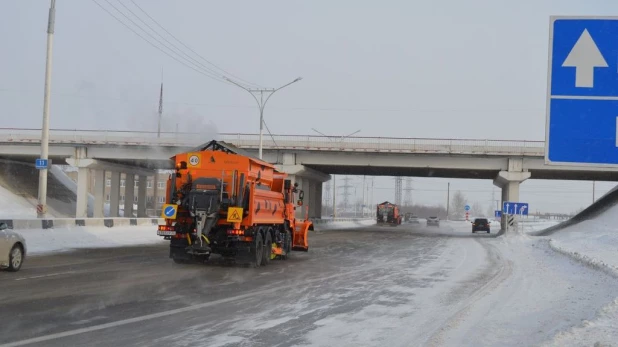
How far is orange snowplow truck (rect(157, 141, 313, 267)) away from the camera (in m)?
17.5

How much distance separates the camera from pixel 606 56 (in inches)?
269

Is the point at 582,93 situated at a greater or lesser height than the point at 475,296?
greater

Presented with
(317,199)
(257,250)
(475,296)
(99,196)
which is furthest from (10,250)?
(317,199)

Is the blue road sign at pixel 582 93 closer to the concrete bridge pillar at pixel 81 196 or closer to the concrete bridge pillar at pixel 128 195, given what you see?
the concrete bridge pillar at pixel 81 196

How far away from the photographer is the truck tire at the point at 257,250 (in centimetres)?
1808

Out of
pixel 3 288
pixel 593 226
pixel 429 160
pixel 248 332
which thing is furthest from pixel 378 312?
pixel 429 160

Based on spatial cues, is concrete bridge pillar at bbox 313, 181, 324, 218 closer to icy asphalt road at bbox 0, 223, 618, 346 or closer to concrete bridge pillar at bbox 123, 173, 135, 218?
concrete bridge pillar at bbox 123, 173, 135, 218

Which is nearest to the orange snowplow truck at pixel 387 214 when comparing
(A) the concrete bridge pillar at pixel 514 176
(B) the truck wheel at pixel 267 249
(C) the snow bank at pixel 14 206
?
(A) the concrete bridge pillar at pixel 514 176

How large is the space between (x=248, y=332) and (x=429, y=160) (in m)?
42.7

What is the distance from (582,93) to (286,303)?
21.2 feet

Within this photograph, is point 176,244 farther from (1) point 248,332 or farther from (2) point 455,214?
(2) point 455,214

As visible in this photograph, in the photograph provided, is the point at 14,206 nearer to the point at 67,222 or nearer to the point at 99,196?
the point at 99,196

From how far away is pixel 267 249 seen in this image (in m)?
19.3

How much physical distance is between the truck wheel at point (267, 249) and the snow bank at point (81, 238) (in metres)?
A: 7.71
